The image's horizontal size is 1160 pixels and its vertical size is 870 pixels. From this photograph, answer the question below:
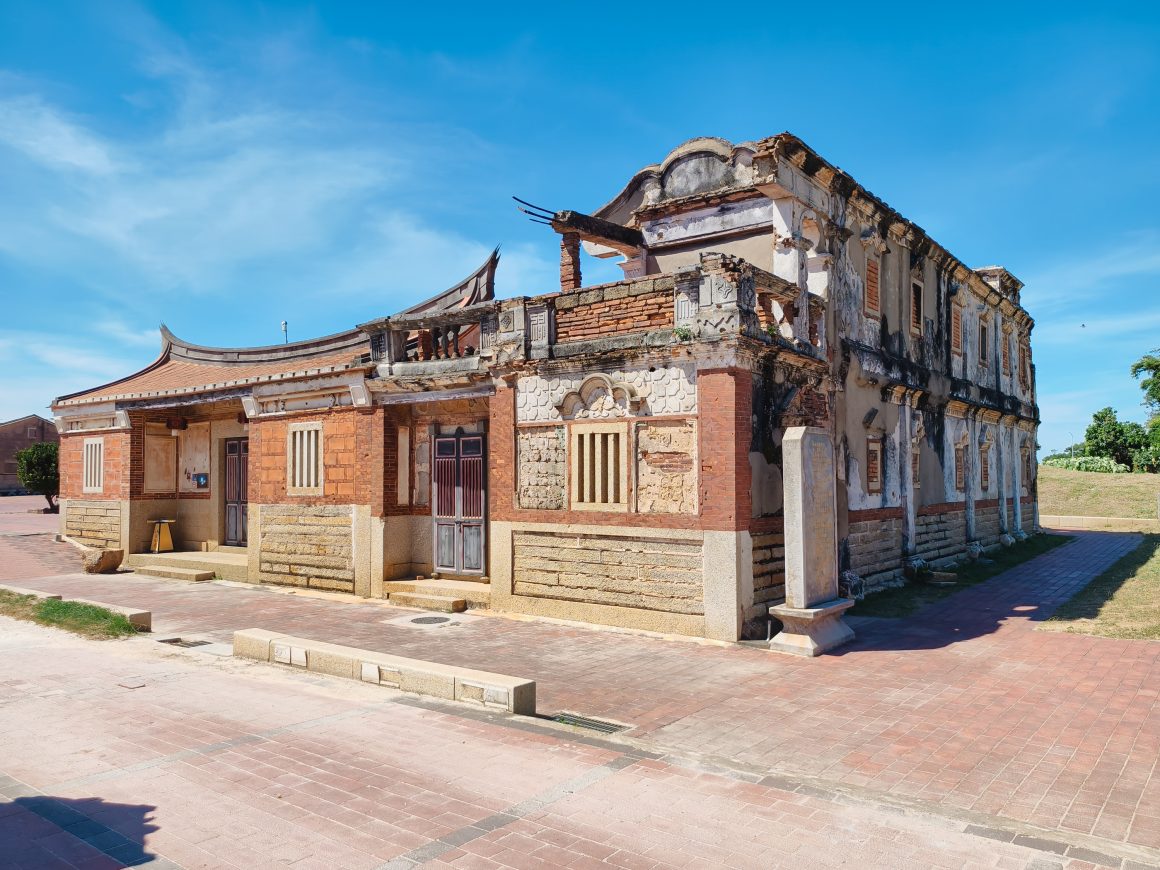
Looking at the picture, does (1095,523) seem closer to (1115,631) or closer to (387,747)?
(1115,631)

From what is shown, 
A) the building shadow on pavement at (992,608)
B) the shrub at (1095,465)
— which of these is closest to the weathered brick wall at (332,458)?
the building shadow on pavement at (992,608)

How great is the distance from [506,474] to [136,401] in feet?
36.0

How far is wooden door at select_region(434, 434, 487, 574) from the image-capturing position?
14.1 meters

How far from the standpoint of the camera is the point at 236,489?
18.8 m

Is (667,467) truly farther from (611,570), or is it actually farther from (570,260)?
(570,260)

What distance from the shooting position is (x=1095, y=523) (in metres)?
29.5

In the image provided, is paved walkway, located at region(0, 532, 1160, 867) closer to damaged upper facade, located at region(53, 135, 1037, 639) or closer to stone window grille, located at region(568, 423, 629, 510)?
damaged upper facade, located at region(53, 135, 1037, 639)

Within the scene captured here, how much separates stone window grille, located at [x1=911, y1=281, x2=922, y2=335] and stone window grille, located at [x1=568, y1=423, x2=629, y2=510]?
28.8 feet

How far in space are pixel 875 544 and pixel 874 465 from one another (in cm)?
144

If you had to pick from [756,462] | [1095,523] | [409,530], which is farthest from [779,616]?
[1095,523]

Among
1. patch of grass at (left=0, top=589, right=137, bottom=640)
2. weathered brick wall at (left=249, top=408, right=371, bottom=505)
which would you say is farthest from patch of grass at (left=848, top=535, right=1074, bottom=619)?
patch of grass at (left=0, top=589, right=137, bottom=640)

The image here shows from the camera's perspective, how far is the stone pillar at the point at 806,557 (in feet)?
31.8

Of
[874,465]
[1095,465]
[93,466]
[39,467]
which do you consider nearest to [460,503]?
[874,465]

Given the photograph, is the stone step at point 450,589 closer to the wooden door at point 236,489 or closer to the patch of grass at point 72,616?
the patch of grass at point 72,616
